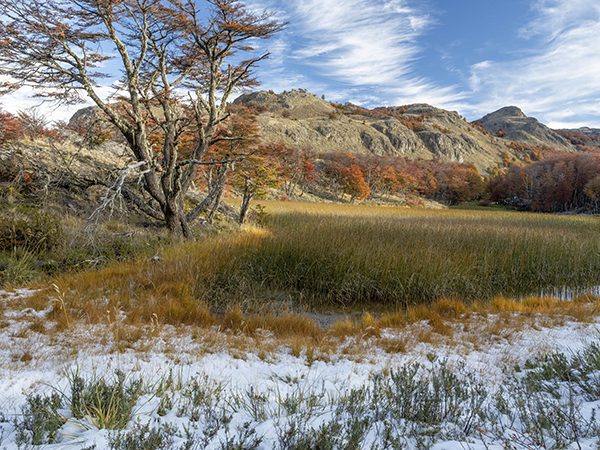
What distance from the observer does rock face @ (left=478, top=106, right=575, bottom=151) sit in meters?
142

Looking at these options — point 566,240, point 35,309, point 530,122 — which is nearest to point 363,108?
point 530,122

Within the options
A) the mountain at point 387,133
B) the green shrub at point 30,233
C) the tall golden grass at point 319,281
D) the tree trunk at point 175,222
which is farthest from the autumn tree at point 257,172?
the mountain at point 387,133

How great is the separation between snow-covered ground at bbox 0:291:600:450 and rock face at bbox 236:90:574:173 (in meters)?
70.5

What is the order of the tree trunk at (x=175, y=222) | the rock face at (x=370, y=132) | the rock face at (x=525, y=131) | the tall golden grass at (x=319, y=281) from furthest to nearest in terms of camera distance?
the rock face at (x=525, y=131) → the rock face at (x=370, y=132) → the tree trunk at (x=175, y=222) → the tall golden grass at (x=319, y=281)

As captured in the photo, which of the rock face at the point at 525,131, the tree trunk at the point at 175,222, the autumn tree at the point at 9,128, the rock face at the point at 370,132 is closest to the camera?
the tree trunk at the point at 175,222

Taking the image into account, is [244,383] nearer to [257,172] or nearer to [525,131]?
[257,172]

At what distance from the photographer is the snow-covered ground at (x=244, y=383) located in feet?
6.98

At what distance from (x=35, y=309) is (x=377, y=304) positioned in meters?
5.66

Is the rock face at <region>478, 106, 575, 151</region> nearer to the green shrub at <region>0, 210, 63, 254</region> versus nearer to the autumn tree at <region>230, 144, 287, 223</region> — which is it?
the autumn tree at <region>230, 144, 287, 223</region>

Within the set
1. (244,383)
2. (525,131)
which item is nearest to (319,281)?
(244,383)

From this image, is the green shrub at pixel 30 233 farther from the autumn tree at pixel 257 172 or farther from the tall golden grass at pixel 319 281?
the autumn tree at pixel 257 172

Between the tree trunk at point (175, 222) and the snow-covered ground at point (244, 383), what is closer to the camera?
the snow-covered ground at point (244, 383)

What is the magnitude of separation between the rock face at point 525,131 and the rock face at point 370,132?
63.9 inches

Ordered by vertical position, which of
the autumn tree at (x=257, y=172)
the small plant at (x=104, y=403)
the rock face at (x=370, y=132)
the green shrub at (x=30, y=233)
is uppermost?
the rock face at (x=370, y=132)
